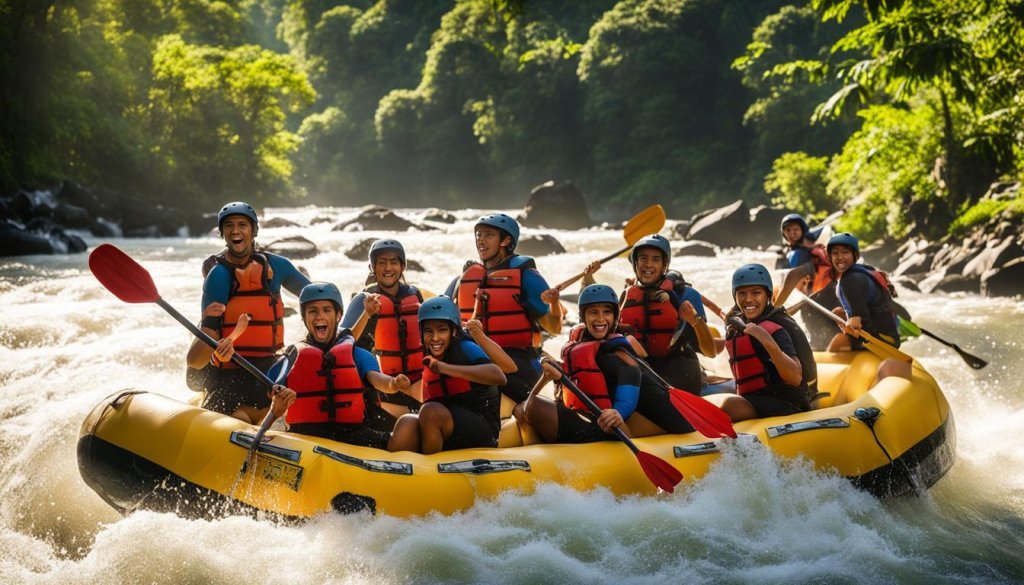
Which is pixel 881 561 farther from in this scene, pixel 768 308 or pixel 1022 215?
pixel 1022 215

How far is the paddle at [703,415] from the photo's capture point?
4488 mm

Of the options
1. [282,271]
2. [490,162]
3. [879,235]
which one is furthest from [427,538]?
[490,162]

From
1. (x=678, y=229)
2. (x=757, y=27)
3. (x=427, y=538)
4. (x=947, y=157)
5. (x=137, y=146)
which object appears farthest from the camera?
(x=757, y=27)

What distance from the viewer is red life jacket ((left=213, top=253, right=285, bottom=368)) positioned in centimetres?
475

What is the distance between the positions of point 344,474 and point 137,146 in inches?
885

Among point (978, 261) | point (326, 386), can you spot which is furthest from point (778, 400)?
point (978, 261)

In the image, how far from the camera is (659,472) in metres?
4.29

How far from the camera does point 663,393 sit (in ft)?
15.6

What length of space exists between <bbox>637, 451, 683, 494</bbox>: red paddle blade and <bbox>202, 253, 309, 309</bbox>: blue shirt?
2.01 metres

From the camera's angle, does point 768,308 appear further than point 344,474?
Yes

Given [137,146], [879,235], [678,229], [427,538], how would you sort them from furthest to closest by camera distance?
[137,146], [678,229], [879,235], [427,538]

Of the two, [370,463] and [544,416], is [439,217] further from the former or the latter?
[370,463]

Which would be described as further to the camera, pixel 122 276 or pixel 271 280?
pixel 271 280

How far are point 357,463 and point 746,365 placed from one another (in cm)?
212
